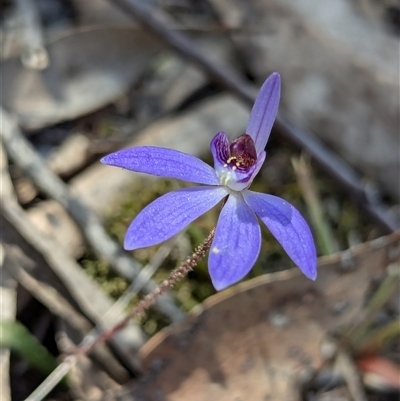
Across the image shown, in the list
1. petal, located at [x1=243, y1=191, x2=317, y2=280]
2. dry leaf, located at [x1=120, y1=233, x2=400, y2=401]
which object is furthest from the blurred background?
petal, located at [x1=243, y1=191, x2=317, y2=280]

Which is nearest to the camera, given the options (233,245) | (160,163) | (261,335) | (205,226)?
(233,245)

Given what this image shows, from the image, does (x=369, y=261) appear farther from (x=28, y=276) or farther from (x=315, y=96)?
(x=28, y=276)

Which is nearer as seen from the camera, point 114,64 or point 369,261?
point 369,261

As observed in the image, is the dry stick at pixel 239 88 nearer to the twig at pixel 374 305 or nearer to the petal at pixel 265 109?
the twig at pixel 374 305

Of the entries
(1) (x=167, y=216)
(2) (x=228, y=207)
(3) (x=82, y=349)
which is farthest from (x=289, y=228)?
(3) (x=82, y=349)

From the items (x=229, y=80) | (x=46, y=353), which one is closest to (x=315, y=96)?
(x=229, y=80)

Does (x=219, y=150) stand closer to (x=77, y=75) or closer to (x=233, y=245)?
(x=233, y=245)

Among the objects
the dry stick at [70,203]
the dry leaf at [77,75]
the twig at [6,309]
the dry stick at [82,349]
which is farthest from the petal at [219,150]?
the dry leaf at [77,75]
